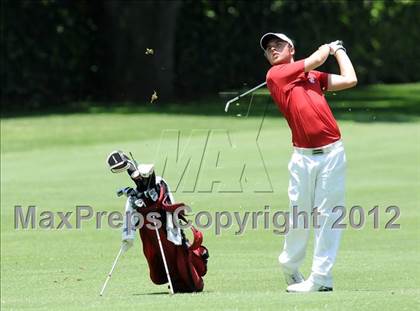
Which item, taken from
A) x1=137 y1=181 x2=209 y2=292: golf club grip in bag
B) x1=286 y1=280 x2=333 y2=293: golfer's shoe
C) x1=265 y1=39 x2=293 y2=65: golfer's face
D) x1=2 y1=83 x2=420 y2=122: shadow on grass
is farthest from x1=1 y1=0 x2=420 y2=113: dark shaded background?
x1=286 y1=280 x2=333 y2=293: golfer's shoe

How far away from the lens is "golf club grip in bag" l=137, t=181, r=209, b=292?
9.27 m

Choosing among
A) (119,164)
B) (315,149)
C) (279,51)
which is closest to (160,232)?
(119,164)

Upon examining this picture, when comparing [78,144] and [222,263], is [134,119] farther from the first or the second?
[222,263]

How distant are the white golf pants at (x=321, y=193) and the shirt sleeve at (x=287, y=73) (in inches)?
20.0

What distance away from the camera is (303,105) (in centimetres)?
880

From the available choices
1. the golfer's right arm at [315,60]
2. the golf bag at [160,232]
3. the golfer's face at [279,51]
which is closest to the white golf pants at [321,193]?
the golfer's right arm at [315,60]

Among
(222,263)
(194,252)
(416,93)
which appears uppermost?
(194,252)

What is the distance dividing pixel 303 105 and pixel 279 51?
531mm

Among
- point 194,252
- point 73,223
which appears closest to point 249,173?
point 73,223

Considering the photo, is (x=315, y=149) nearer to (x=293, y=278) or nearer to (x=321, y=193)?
(x=321, y=193)

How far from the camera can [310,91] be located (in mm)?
8898

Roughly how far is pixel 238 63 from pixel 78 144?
51.7 ft

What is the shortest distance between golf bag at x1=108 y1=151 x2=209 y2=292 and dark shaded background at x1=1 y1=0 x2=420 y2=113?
22264 mm

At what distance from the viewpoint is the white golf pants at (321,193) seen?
8.77 meters
